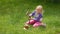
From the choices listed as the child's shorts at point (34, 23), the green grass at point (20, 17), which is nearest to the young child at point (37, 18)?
the child's shorts at point (34, 23)

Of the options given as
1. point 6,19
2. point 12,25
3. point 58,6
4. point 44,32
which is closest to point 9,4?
point 58,6

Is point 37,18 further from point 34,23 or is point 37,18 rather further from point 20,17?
point 20,17

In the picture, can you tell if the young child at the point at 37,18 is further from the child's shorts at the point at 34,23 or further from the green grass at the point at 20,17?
the green grass at the point at 20,17

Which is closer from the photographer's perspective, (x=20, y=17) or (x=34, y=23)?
(x=34, y=23)

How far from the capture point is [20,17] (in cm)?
1091

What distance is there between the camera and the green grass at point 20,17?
892 cm

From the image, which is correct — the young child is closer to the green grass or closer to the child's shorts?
the child's shorts

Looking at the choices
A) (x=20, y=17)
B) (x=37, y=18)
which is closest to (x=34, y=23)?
(x=37, y=18)

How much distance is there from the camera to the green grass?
892 cm

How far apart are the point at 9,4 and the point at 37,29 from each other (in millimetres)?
5014

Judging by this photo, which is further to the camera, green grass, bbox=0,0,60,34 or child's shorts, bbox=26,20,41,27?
child's shorts, bbox=26,20,41,27

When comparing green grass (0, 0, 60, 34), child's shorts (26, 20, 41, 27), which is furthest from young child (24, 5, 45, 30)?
green grass (0, 0, 60, 34)

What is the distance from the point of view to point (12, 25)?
9.50m

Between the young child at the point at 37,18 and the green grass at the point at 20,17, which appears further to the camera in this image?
the young child at the point at 37,18
